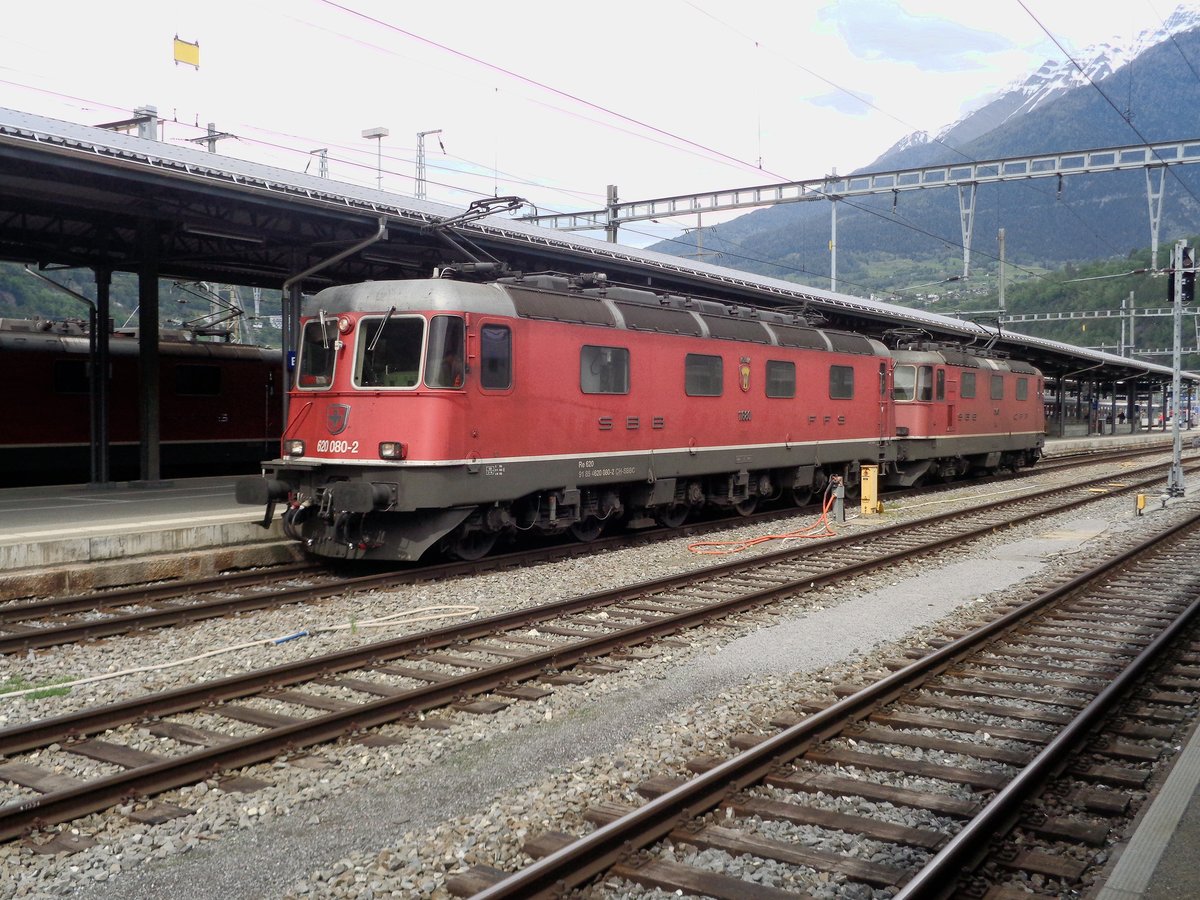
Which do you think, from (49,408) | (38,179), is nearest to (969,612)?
(38,179)

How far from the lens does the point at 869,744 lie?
6340 millimetres

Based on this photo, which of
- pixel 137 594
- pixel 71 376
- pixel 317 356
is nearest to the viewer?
pixel 137 594

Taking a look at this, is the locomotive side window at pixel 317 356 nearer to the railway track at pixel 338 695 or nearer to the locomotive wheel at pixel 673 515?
the railway track at pixel 338 695

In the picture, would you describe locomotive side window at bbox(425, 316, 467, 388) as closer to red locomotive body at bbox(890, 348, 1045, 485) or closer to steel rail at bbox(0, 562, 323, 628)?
steel rail at bbox(0, 562, 323, 628)

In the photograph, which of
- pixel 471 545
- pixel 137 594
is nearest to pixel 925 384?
pixel 471 545

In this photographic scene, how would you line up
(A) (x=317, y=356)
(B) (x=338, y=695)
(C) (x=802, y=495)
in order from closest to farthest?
(B) (x=338, y=695) < (A) (x=317, y=356) < (C) (x=802, y=495)

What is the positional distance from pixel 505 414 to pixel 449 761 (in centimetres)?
645

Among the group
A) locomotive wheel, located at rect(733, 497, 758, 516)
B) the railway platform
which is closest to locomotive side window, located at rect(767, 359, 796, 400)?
locomotive wheel, located at rect(733, 497, 758, 516)

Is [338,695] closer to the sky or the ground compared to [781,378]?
closer to the ground

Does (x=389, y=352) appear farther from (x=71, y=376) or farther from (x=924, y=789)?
(x=71, y=376)

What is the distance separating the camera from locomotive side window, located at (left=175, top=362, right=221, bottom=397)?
2264 cm

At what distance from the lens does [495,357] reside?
11969 mm

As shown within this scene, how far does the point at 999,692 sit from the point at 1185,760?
1.84 m

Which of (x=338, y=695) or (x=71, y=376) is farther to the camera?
(x=71, y=376)
